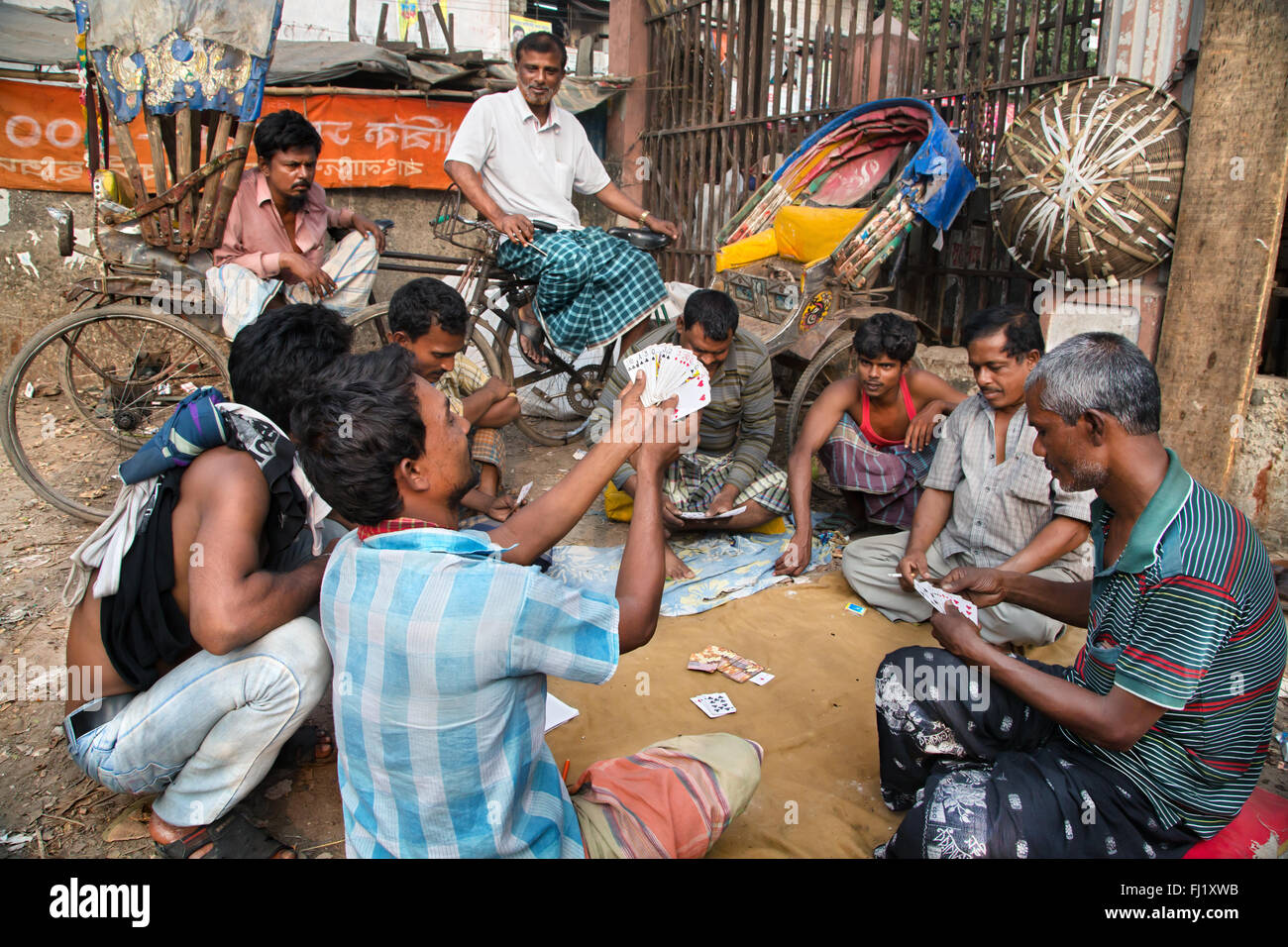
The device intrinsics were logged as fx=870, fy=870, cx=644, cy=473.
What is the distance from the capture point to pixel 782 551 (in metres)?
4.32

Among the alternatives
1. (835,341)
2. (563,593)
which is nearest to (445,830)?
(563,593)

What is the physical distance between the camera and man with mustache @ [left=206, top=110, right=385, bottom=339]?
4.34 m

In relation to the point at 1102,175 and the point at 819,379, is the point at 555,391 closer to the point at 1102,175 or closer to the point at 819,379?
the point at 819,379

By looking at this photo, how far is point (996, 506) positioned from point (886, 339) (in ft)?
3.12

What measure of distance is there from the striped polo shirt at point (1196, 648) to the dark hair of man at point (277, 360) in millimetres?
2143

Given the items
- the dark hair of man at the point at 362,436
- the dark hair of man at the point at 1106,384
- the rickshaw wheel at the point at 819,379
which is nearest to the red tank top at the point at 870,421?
the rickshaw wheel at the point at 819,379

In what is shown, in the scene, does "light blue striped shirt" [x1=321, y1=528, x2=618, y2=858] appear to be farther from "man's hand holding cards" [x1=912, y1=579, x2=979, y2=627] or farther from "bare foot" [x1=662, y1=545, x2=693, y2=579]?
"bare foot" [x1=662, y1=545, x2=693, y2=579]

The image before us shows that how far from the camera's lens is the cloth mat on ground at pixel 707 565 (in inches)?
153

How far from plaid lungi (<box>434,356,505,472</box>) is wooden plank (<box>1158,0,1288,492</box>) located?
327 cm

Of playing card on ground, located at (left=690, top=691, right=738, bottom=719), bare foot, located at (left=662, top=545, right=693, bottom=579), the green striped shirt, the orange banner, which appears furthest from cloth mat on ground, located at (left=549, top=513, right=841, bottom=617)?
the orange banner

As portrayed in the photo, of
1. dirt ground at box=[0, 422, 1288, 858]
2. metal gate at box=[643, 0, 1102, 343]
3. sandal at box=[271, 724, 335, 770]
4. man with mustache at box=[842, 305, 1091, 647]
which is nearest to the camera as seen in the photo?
dirt ground at box=[0, 422, 1288, 858]

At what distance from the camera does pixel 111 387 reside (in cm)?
450

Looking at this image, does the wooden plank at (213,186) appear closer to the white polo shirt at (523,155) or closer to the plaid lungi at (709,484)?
the white polo shirt at (523,155)
